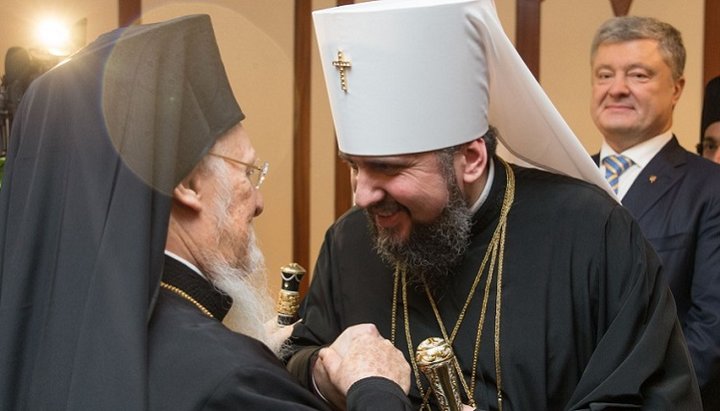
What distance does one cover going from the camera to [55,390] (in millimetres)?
1713

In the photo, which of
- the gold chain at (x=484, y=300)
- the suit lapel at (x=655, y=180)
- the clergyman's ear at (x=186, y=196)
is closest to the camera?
the clergyman's ear at (x=186, y=196)

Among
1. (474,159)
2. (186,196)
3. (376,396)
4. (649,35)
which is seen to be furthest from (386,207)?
(649,35)

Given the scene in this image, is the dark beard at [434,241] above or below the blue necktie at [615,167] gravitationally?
above

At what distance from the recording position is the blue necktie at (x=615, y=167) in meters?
3.85

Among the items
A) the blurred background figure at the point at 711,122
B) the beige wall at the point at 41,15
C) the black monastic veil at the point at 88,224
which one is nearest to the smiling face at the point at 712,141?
the blurred background figure at the point at 711,122

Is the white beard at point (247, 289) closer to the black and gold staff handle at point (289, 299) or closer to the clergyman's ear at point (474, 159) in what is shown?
the black and gold staff handle at point (289, 299)

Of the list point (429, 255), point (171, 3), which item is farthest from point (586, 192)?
point (171, 3)

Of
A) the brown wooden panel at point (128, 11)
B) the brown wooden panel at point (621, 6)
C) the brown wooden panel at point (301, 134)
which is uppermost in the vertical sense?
the brown wooden panel at point (128, 11)

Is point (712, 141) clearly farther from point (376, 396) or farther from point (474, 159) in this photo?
point (376, 396)

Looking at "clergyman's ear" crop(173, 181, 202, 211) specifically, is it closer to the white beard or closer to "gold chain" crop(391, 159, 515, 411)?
the white beard

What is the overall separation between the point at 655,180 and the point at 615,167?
18 centimetres

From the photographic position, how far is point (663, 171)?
3758mm

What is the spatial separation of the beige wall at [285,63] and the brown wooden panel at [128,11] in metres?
0.04

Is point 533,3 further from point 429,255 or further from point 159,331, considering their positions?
point 159,331
